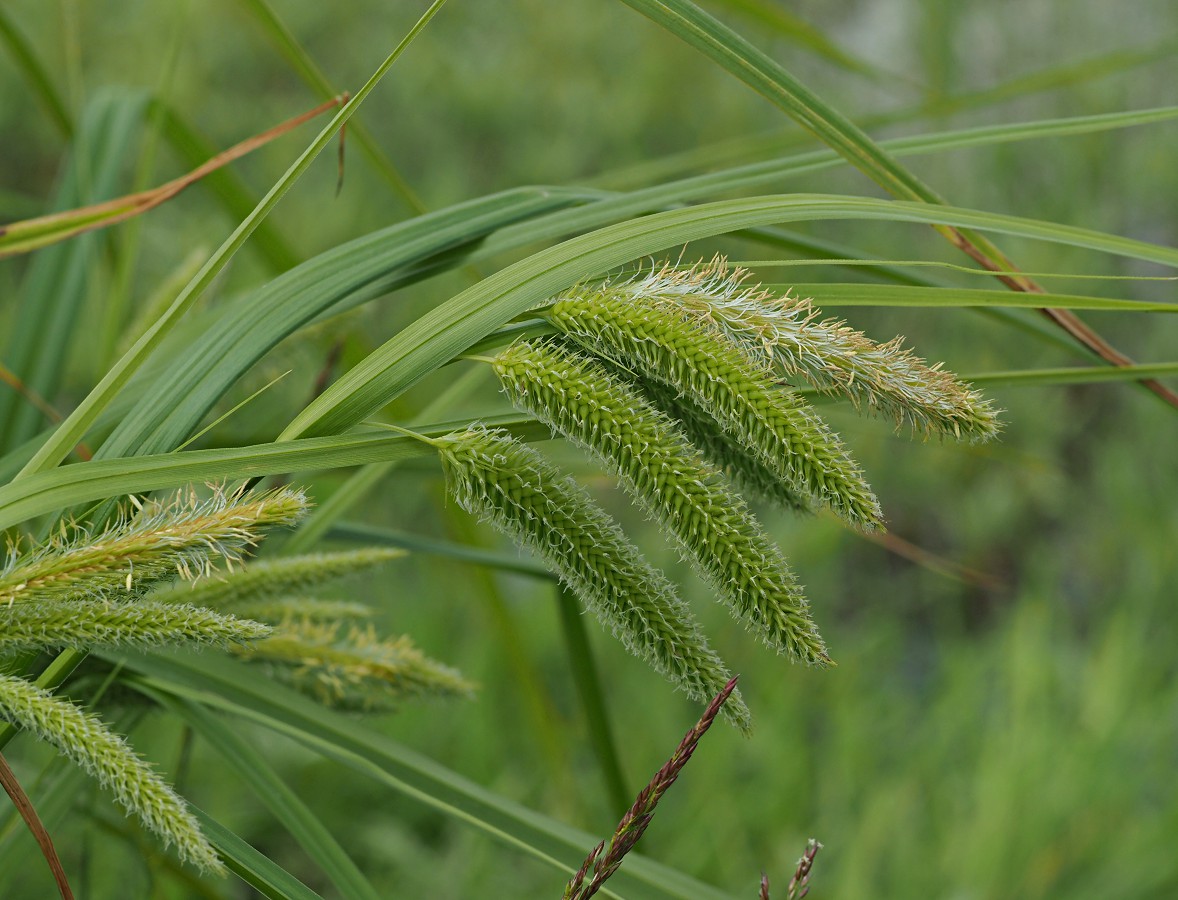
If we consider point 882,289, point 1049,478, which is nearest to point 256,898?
point 882,289

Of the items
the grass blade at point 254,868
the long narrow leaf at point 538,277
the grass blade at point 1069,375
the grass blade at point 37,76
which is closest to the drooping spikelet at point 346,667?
the grass blade at point 254,868

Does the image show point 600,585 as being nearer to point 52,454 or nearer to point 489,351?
point 489,351

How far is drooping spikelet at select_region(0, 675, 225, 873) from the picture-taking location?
0.53 m

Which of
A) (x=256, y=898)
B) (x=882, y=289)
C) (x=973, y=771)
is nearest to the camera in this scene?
(x=882, y=289)

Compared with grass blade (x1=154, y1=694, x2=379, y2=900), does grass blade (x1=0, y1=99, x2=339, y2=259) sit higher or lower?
higher

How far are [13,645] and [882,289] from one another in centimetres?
58

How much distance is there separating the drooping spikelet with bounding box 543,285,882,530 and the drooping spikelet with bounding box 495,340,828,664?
3 cm

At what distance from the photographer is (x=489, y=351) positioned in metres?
0.73

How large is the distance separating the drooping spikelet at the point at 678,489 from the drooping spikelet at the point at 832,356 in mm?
68

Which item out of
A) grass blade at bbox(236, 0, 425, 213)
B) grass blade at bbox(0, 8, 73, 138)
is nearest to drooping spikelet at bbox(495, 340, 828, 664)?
grass blade at bbox(236, 0, 425, 213)

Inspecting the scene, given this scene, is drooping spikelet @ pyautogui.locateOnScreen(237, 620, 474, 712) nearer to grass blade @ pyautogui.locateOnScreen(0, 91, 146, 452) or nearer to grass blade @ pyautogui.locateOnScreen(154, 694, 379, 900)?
grass blade @ pyautogui.locateOnScreen(154, 694, 379, 900)

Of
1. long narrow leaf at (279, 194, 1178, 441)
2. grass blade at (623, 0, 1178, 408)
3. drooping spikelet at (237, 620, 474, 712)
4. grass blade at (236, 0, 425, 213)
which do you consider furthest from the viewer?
grass blade at (236, 0, 425, 213)

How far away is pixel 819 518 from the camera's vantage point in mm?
2857

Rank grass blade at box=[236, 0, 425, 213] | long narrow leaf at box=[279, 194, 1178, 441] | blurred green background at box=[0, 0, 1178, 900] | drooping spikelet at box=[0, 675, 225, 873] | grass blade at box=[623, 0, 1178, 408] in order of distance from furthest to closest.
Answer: blurred green background at box=[0, 0, 1178, 900] < grass blade at box=[236, 0, 425, 213] < grass blade at box=[623, 0, 1178, 408] < long narrow leaf at box=[279, 194, 1178, 441] < drooping spikelet at box=[0, 675, 225, 873]
